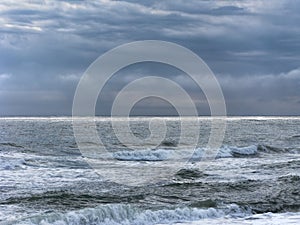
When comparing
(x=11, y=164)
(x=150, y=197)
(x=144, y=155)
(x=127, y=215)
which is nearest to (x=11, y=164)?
(x=11, y=164)

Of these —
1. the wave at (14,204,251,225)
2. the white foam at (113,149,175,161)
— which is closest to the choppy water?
the wave at (14,204,251,225)

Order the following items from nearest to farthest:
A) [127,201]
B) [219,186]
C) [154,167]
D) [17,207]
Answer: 1. [17,207]
2. [127,201]
3. [219,186]
4. [154,167]

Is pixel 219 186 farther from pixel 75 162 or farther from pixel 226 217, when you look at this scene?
pixel 75 162

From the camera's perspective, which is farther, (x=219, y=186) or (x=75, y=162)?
(x=75, y=162)

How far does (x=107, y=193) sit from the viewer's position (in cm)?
1872

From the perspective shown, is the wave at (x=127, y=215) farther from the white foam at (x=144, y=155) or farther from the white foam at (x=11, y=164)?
the white foam at (x=144, y=155)

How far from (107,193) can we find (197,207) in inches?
145

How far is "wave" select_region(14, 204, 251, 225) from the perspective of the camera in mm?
14517

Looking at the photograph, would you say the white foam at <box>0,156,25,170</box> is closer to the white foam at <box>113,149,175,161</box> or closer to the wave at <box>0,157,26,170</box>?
the wave at <box>0,157,26,170</box>

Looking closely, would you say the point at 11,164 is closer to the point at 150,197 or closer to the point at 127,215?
the point at 150,197

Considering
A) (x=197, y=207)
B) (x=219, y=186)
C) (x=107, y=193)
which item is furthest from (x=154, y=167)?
(x=197, y=207)

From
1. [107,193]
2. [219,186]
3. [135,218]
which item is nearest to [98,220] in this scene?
[135,218]

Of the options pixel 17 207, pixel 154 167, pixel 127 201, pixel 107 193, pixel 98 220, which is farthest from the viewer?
pixel 154 167

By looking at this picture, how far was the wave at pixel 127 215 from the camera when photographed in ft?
47.6
